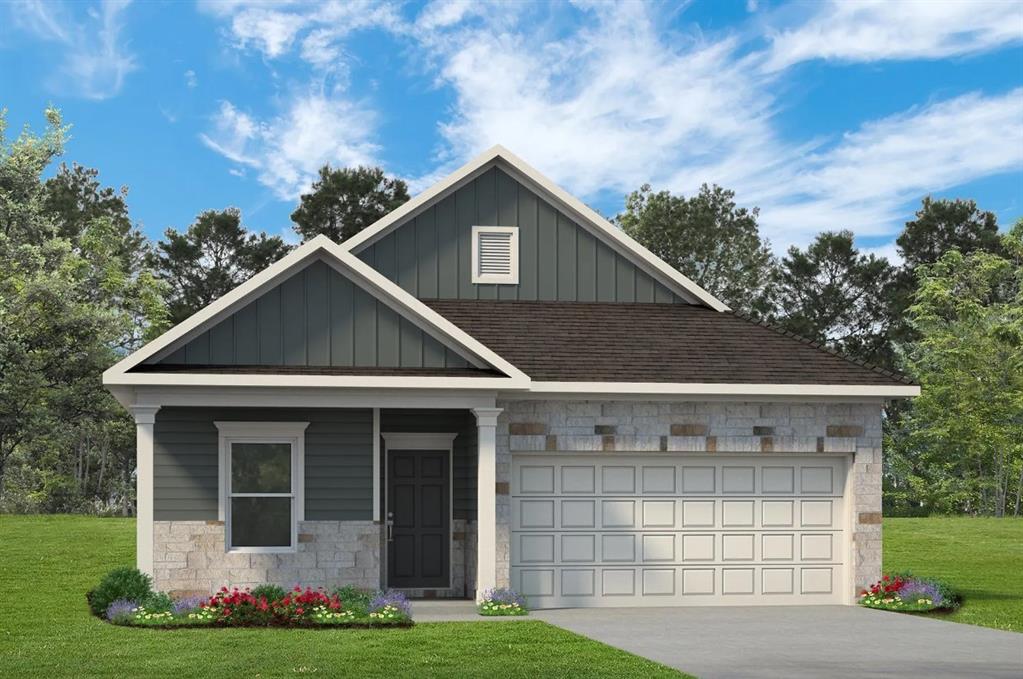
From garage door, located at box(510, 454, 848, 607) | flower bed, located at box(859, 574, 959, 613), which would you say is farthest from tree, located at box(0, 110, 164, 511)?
flower bed, located at box(859, 574, 959, 613)

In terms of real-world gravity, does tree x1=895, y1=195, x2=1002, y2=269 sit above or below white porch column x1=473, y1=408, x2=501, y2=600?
above

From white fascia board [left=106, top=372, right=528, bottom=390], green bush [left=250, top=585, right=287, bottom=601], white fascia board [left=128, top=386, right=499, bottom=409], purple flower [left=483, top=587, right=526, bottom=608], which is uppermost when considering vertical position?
white fascia board [left=106, top=372, right=528, bottom=390]

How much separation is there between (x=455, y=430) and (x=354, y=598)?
12.4 ft

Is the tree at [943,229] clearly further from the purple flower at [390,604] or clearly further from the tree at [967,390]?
the purple flower at [390,604]

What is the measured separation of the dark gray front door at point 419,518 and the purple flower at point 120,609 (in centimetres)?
445

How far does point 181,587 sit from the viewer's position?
18.6m

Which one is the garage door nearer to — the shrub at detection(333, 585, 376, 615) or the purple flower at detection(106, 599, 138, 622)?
the shrub at detection(333, 585, 376, 615)

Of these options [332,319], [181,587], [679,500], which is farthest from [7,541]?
[679,500]

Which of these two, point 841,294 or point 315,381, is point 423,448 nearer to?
point 315,381

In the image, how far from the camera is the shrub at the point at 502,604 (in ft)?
59.5

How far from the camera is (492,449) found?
18.5 meters

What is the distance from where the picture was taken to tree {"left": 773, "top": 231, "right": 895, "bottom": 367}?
56.6m

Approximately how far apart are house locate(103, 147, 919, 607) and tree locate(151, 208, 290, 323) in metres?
32.8

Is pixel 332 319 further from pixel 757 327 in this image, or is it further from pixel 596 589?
pixel 757 327
